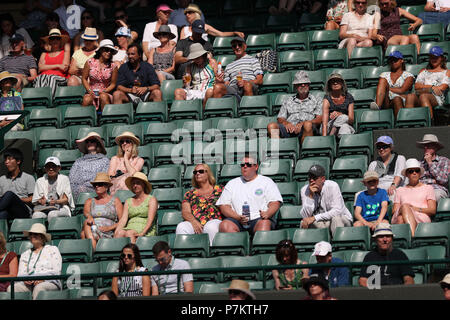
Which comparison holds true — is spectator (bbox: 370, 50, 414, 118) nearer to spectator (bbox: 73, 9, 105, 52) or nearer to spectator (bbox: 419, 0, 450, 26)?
spectator (bbox: 419, 0, 450, 26)

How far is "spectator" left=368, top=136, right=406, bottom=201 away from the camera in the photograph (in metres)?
12.6

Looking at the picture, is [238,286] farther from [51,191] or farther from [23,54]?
[23,54]

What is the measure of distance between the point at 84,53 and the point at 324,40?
3363 millimetres

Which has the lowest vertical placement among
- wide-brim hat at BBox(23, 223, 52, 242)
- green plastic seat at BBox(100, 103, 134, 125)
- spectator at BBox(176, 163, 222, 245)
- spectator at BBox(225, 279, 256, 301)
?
spectator at BBox(225, 279, 256, 301)

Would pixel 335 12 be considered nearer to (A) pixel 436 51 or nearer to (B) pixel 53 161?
(A) pixel 436 51

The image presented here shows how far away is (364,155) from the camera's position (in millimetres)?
13227

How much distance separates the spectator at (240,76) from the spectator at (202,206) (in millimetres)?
2066

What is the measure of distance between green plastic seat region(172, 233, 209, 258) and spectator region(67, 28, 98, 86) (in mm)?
4706

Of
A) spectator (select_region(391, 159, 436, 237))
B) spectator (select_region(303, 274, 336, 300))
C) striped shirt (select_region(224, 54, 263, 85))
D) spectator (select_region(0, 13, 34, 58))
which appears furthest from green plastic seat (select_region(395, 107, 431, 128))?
spectator (select_region(0, 13, 34, 58))

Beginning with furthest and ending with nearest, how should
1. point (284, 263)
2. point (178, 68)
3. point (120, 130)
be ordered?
point (178, 68), point (120, 130), point (284, 263)

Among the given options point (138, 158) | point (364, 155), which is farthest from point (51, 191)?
point (364, 155)

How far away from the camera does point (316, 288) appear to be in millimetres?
10062
